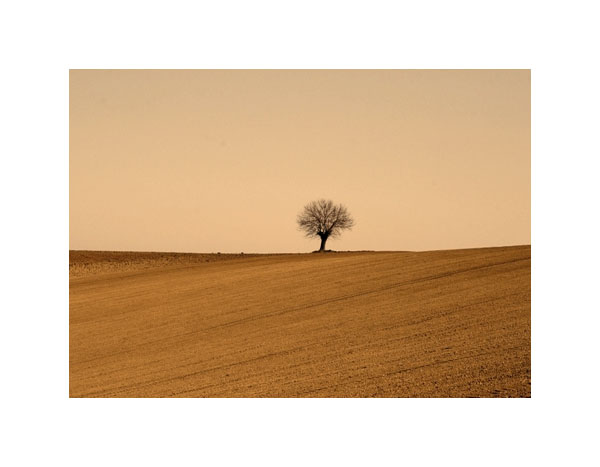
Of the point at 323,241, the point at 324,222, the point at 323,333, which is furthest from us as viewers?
the point at 323,241

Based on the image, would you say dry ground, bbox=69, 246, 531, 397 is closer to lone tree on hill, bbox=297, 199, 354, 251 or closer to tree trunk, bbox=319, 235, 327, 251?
lone tree on hill, bbox=297, 199, 354, 251

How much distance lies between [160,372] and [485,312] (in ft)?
16.8

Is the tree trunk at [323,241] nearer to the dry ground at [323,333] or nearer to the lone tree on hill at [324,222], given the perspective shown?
the lone tree on hill at [324,222]

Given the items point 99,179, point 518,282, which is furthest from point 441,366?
point 99,179

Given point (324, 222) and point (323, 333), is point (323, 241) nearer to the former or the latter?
point (324, 222)

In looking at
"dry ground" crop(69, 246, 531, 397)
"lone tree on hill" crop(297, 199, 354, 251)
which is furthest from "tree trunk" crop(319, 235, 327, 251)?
"dry ground" crop(69, 246, 531, 397)

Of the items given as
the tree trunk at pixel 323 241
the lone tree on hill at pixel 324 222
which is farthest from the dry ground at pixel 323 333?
the tree trunk at pixel 323 241

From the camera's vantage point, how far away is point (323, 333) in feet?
37.5

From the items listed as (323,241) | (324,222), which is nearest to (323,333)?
(324,222)

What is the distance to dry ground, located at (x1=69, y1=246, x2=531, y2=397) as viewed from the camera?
9047 millimetres

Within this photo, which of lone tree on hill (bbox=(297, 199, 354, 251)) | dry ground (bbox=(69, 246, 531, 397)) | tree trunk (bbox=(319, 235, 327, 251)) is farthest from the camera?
tree trunk (bbox=(319, 235, 327, 251))

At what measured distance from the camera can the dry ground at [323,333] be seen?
29.7 feet

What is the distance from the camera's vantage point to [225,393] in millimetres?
8945
